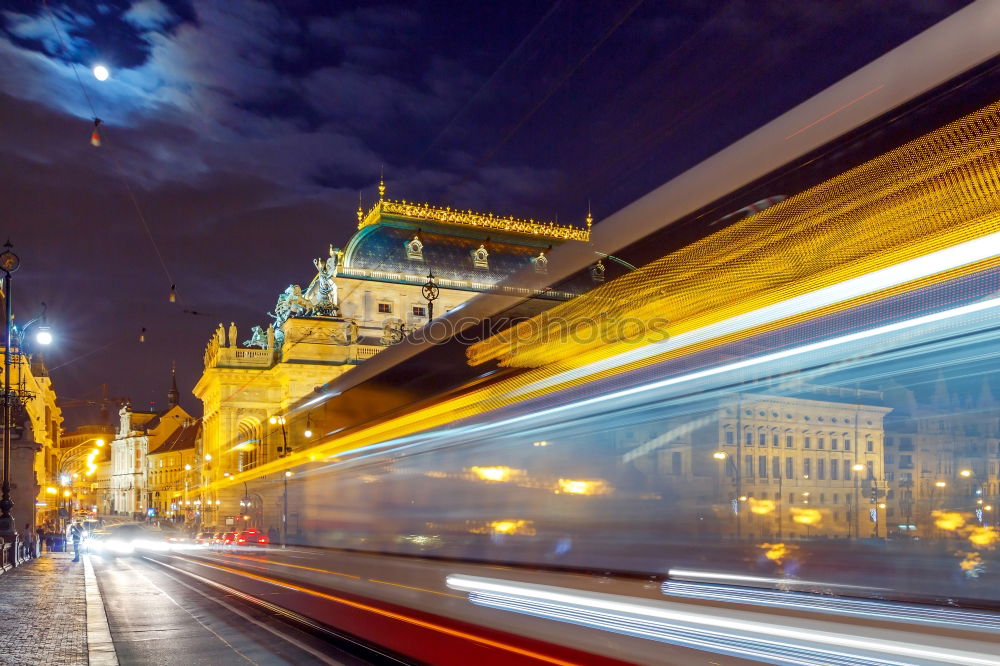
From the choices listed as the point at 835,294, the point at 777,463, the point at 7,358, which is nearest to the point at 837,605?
the point at 777,463

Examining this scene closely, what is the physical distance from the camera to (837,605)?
14.6 ft

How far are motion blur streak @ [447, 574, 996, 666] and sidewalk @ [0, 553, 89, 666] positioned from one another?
4904 mm

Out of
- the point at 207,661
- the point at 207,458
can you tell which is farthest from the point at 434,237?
the point at 207,661

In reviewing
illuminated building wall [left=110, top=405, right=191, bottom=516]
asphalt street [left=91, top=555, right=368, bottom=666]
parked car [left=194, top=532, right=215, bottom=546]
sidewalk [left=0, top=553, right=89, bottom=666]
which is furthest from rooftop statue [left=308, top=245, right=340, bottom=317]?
illuminated building wall [left=110, top=405, right=191, bottom=516]

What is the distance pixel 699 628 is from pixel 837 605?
102 cm

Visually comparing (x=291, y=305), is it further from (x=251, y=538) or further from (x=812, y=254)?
(x=812, y=254)

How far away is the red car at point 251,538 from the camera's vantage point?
18.0 m

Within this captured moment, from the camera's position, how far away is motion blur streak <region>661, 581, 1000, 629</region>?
3.94 m

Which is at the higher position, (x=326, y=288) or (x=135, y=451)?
(x=326, y=288)

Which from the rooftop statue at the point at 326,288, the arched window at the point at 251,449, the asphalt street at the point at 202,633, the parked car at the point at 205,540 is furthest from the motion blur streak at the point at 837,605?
the rooftop statue at the point at 326,288

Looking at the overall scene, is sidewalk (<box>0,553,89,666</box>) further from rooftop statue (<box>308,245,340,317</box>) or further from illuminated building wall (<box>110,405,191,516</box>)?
illuminated building wall (<box>110,405,191,516</box>)

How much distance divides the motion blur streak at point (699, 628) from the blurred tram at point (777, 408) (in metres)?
0.01

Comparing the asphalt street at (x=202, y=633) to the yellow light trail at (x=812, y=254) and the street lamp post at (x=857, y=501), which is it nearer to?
the yellow light trail at (x=812, y=254)

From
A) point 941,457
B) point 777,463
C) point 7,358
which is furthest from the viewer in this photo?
point 7,358
